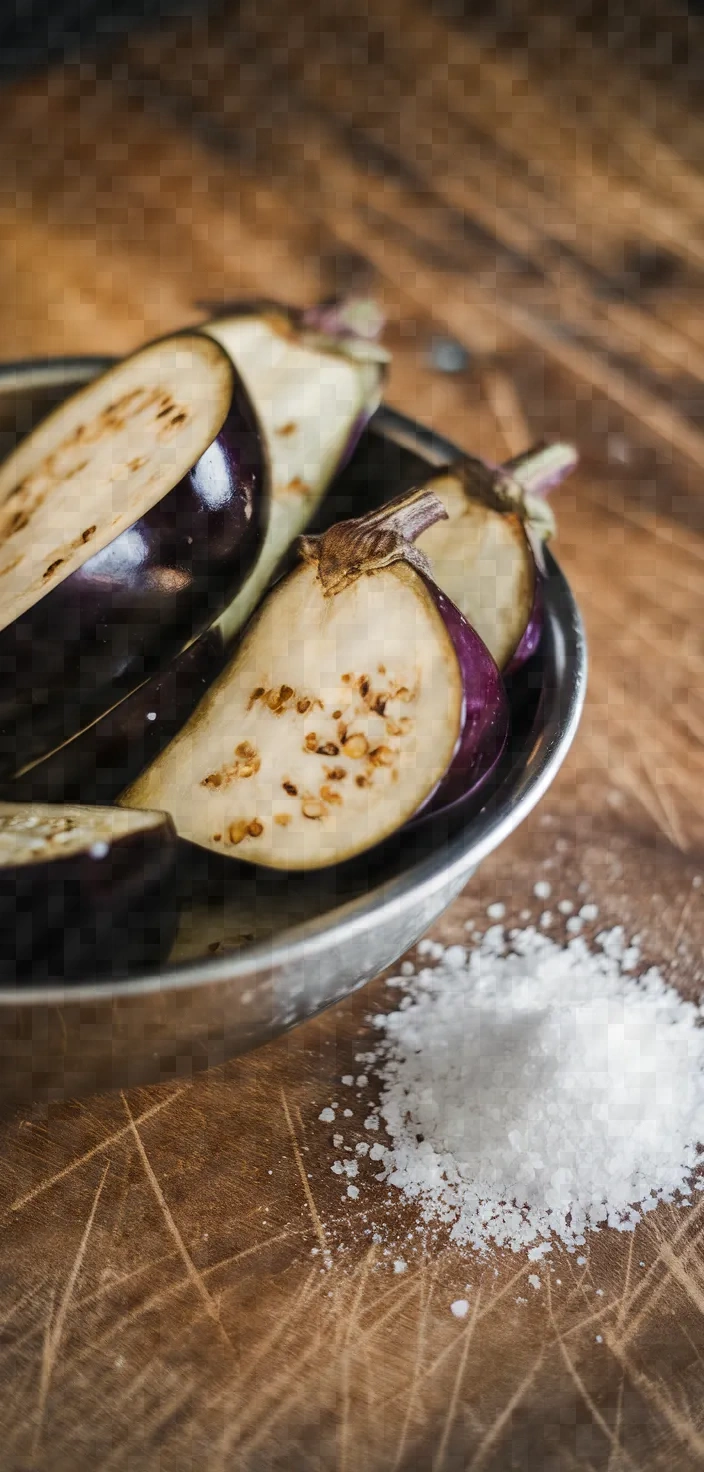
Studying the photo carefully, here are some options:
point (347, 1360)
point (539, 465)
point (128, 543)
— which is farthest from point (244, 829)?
point (539, 465)

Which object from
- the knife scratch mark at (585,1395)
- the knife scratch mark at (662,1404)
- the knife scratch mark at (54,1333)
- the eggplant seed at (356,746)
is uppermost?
the eggplant seed at (356,746)

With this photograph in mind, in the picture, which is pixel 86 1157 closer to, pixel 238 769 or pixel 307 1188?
pixel 307 1188

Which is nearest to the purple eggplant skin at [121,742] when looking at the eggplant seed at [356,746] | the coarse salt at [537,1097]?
the eggplant seed at [356,746]

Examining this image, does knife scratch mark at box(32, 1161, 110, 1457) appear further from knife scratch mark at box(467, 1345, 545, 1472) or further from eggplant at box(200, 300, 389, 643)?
eggplant at box(200, 300, 389, 643)

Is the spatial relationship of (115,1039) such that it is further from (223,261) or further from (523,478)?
(223,261)

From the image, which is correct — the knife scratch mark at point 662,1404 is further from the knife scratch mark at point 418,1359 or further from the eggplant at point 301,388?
the eggplant at point 301,388
